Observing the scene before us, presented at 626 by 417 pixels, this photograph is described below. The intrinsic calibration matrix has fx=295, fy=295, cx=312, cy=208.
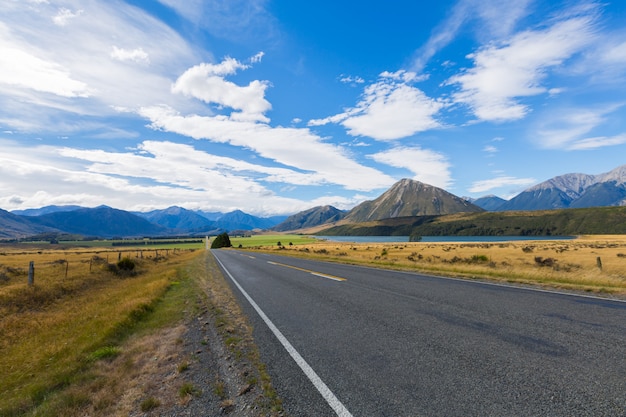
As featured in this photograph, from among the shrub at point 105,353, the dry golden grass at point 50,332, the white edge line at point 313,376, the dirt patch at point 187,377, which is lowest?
the dry golden grass at point 50,332

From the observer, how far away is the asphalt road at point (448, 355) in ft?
12.7

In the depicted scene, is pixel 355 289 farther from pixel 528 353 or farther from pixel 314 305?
pixel 528 353

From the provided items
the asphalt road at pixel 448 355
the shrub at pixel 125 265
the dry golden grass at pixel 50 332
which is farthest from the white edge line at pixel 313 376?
the shrub at pixel 125 265

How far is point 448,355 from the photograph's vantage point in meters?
5.36

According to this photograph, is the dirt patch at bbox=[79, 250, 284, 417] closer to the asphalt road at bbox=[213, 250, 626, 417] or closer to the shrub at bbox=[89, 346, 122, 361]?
the shrub at bbox=[89, 346, 122, 361]

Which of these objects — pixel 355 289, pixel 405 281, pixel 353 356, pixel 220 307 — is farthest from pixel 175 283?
pixel 353 356

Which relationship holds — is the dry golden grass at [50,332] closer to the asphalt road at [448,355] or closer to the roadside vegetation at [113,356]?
the roadside vegetation at [113,356]

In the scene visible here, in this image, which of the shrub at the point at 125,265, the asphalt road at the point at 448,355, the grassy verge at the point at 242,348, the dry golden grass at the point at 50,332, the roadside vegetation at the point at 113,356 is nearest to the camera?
the asphalt road at the point at 448,355

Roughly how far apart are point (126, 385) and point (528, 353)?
7261 millimetres

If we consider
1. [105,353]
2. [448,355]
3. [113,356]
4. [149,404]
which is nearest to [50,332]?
[105,353]

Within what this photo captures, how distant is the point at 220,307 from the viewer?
10938 millimetres

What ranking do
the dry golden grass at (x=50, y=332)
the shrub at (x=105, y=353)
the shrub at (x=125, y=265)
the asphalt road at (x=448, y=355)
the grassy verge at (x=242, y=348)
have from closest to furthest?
the asphalt road at (x=448, y=355)
the grassy verge at (x=242, y=348)
the dry golden grass at (x=50, y=332)
the shrub at (x=105, y=353)
the shrub at (x=125, y=265)

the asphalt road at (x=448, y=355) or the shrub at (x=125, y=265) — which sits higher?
the asphalt road at (x=448, y=355)

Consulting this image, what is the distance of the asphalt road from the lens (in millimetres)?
3863
